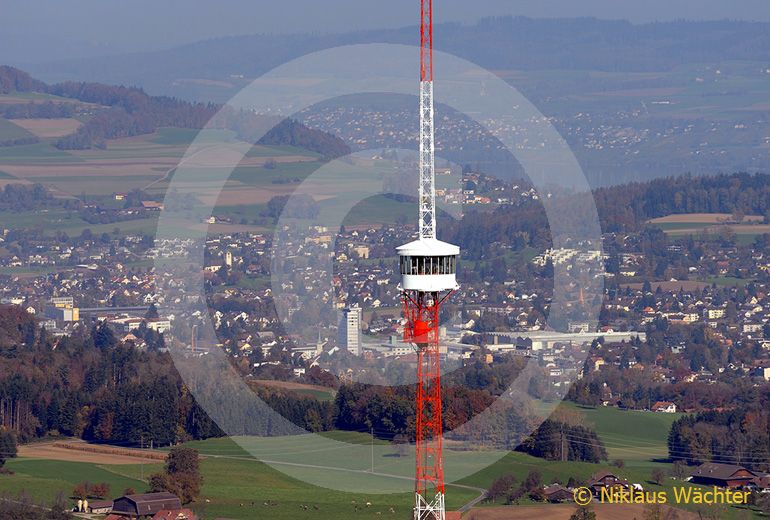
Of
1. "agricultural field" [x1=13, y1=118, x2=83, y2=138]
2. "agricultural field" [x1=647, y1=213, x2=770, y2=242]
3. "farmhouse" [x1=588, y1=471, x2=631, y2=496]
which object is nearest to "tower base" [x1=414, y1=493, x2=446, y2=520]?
"farmhouse" [x1=588, y1=471, x2=631, y2=496]

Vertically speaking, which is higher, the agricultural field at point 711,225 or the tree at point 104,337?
the agricultural field at point 711,225

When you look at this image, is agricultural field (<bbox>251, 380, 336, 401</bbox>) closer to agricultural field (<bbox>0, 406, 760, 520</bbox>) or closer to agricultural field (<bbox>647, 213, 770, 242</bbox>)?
agricultural field (<bbox>0, 406, 760, 520</bbox>)

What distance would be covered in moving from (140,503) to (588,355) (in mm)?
47420

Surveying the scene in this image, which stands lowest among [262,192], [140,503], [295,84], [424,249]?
[140,503]

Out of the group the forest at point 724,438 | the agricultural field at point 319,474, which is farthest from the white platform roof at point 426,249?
the forest at point 724,438

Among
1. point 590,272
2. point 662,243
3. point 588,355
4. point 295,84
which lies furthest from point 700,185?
point 588,355

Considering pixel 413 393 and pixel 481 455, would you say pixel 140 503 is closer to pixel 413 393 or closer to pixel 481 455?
pixel 481 455

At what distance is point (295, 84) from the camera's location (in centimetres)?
19900

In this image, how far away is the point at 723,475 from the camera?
6031 centimetres

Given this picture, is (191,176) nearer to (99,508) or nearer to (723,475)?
(723,475)

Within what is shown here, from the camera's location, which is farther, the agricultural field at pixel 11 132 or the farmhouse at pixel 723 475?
the agricultural field at pixel 11 132

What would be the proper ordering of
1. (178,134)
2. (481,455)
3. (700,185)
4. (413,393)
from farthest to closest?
(178,134) → (700,185) → (413,393) → (481,455)

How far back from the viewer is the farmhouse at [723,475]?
195 feet

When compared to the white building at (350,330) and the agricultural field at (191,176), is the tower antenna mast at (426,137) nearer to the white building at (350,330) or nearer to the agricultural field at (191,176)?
the white building at (350,330)
